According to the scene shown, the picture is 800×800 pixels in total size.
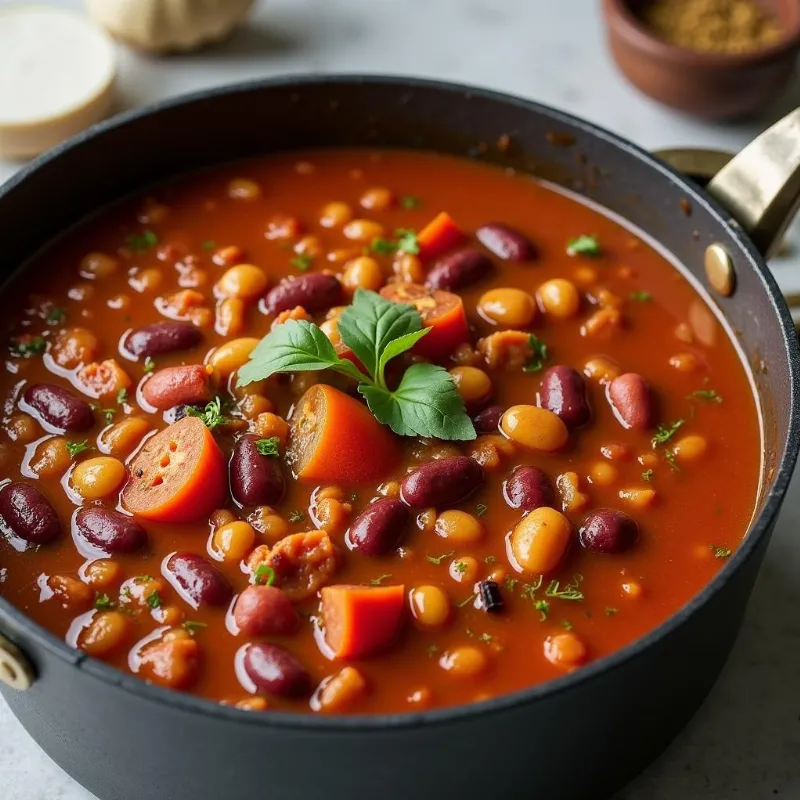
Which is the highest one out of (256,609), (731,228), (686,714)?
(731,228)

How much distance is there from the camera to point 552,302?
335 cm

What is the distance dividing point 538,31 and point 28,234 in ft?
7.31

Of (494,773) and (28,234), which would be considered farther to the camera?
(28,234)

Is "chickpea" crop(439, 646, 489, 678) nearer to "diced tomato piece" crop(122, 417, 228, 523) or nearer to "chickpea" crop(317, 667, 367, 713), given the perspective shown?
"chickpea" crop(317, 667, 367, 713)

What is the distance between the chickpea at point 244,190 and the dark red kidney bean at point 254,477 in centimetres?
107

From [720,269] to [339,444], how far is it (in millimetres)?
1186

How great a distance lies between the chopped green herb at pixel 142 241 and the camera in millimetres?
3561

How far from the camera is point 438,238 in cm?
353

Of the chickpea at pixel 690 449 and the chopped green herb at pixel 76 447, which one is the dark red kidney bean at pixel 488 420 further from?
the chopped green herb at pixel 76 447

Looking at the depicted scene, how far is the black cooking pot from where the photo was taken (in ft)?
7.37

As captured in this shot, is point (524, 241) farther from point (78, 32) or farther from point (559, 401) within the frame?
point (78, 32)

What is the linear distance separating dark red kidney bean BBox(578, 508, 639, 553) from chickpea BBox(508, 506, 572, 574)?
5 centimetres

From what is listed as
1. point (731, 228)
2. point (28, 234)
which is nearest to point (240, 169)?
point (28, 234)

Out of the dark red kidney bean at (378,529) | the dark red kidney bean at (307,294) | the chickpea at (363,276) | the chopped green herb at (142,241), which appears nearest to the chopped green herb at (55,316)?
the chopped green herb at (142,241)
